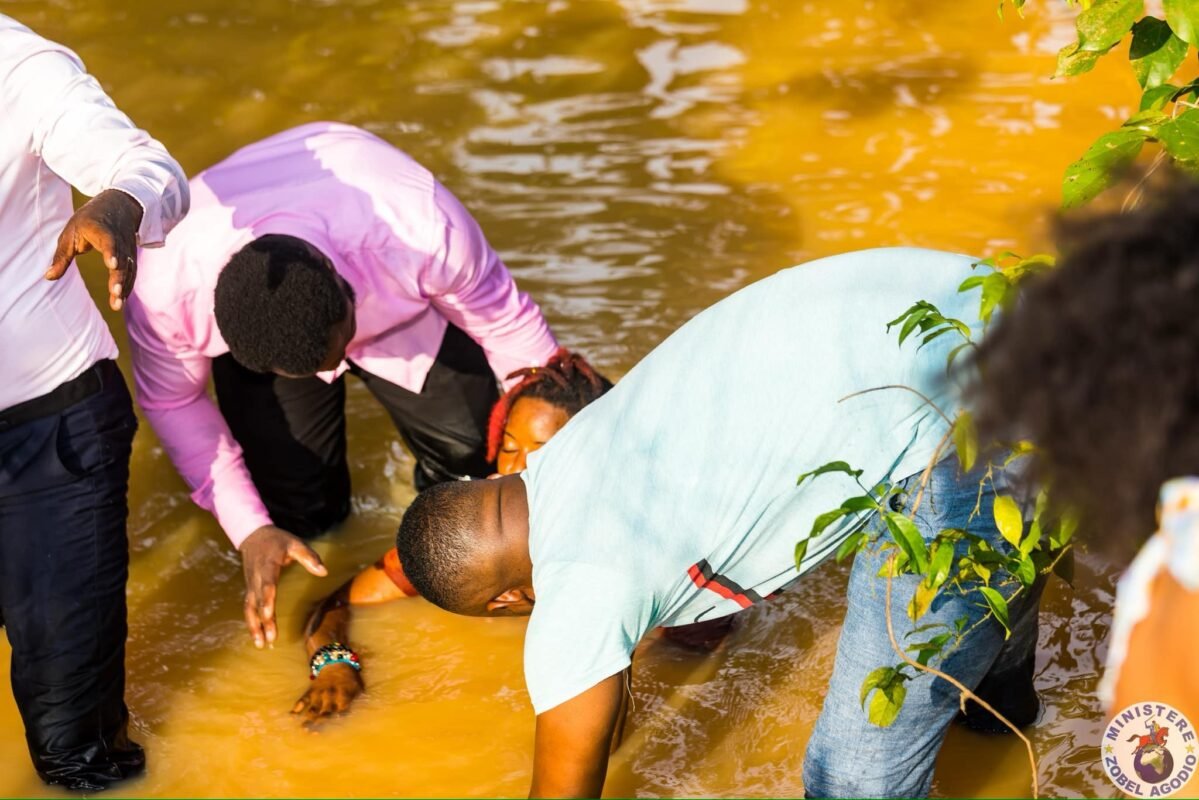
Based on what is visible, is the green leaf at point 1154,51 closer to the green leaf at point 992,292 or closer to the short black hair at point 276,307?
the green leaf at point 992,292

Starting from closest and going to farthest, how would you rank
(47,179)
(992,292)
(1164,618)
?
(1164,618)
(992,292)
(47,179)

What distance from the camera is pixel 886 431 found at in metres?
2.04

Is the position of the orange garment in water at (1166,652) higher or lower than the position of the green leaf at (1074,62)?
lower

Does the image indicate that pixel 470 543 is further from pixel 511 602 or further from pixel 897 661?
A: pixel 897 661

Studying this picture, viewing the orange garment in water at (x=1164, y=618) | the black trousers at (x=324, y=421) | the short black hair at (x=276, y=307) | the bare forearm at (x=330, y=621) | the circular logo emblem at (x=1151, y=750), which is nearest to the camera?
the orange garment in water at (x=1164, y=618)

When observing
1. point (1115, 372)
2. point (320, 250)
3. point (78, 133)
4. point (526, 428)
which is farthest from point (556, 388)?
point (1115, 372)

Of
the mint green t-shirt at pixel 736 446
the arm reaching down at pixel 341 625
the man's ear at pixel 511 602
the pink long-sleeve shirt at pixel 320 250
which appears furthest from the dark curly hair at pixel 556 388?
the mint green t-shirt at pixel 736 446

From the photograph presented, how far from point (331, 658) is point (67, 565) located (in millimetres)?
719

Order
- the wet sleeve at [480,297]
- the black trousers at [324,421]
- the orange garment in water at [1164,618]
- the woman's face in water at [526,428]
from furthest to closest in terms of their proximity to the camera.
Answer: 1. the black trousers at [324,421]
2. the wet sleeve at [480,297]
3. the woman's face in water at [526,428]
4. the orange garment in water at [1164,618]

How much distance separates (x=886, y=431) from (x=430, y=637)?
5.34 ft

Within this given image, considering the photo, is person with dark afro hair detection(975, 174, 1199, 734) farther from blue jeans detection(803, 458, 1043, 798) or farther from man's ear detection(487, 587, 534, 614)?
man's ear detection(487, 587, 534, 614)

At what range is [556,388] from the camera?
3053 millimetres

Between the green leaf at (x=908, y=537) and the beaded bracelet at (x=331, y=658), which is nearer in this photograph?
the green leaf at (x=908, y=537)

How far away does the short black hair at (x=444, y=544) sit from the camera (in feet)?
7.06
